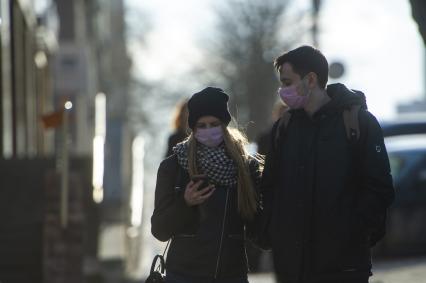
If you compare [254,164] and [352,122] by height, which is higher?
[352,122]

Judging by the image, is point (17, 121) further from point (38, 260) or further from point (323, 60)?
point (323, 60)

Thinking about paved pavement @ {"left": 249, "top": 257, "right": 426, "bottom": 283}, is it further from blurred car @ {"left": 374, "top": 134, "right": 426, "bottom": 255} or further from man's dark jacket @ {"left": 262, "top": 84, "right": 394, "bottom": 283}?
man's dark jacket @ {"left": 262, "top": 84, "right": 394, "bottom": 283}

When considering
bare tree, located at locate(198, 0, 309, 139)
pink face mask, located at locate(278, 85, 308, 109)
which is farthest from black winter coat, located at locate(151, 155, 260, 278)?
bare tree, located at locate(198, 0, 309, 139)

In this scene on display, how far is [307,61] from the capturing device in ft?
22.1

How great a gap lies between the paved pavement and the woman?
7.40m

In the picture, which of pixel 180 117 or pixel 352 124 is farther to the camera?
pixel 180 117

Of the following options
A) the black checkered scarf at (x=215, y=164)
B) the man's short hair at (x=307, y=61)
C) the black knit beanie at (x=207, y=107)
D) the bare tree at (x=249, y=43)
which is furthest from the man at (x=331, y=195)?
the bare tree at (x=249, y=43)

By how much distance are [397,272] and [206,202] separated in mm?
10975

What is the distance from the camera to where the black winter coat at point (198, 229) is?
6.77 m

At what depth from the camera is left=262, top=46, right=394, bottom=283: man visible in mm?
6504

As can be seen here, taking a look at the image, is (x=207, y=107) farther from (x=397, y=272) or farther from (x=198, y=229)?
(x=397, y=272)

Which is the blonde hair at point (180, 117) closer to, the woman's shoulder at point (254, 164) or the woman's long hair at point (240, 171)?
the woman's shoulder at point (254, 164)

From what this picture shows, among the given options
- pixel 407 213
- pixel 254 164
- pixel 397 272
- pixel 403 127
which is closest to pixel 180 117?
pixel 254 164

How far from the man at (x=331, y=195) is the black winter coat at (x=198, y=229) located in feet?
0.73
